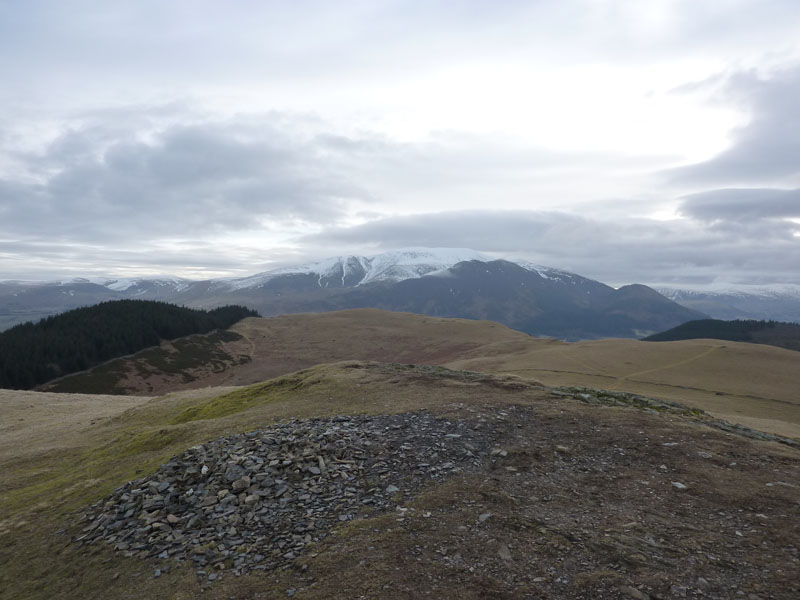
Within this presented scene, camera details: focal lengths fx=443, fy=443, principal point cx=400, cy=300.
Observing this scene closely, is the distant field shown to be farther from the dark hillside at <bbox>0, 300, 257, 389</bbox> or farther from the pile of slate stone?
the pile of slate stone

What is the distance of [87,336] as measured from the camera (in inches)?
4700

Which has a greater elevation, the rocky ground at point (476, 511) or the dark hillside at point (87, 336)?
the rocky ground at point (476, 511)

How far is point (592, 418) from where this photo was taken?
71.3 ft

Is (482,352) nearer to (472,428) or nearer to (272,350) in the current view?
(272,350)

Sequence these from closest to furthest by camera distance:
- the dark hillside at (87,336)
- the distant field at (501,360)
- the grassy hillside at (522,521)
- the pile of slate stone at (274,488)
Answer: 1. the grassy hillside at (522,521)
2. the pile of slate stone at (274,488)
3. the distant field at (501,360)
4. the dark hillside at (87,336)

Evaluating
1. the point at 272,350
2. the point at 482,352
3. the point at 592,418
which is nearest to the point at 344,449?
the point at 592,418

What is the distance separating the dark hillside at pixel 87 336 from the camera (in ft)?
337

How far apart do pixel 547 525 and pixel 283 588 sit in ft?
24.3

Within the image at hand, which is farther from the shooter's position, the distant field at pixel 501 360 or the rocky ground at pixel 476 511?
the distant field at pixel 501 360

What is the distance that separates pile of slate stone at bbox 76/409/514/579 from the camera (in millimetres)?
13375

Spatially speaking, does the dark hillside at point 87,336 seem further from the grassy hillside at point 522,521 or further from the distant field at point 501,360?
the grassy hillside at point 522,521

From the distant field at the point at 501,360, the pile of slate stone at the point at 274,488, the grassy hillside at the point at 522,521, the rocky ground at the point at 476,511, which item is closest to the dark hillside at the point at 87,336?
the distant field at the point at 501,360

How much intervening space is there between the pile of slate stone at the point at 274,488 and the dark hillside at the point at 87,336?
361 ft

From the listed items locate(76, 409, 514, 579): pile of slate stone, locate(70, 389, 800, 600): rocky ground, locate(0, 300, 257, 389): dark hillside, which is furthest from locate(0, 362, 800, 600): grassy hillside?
locate(0, 300, 257, 389): dark hillside
